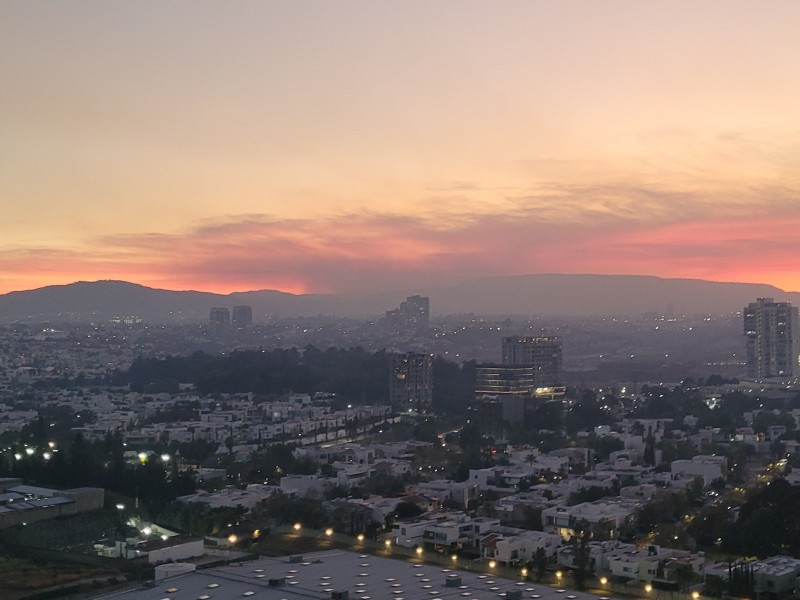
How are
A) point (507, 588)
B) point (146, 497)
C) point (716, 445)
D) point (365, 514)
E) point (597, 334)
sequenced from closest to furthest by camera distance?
point (507, 588) → point (365, 514) → point (146, 497) → point (716, 445) → point (597, 334)

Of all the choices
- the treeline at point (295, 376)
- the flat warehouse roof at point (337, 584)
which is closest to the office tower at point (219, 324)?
the treeline at point (295, 376)

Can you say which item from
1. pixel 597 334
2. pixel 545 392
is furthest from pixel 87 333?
pixel 545 392

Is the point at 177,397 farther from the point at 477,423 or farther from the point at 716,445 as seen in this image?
the point at 716,445

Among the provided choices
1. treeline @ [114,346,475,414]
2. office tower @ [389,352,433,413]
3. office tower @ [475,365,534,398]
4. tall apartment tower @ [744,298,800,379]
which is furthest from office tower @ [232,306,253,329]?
office tower @ [389,352,433,413]

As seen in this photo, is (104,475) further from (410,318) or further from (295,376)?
(410,318)

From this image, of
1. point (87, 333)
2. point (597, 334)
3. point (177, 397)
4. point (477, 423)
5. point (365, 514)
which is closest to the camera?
point (365, 514)

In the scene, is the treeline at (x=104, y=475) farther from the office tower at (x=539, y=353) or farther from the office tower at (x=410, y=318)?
the office tower at (x=410, y=318)

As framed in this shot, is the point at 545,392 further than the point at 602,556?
Yes
